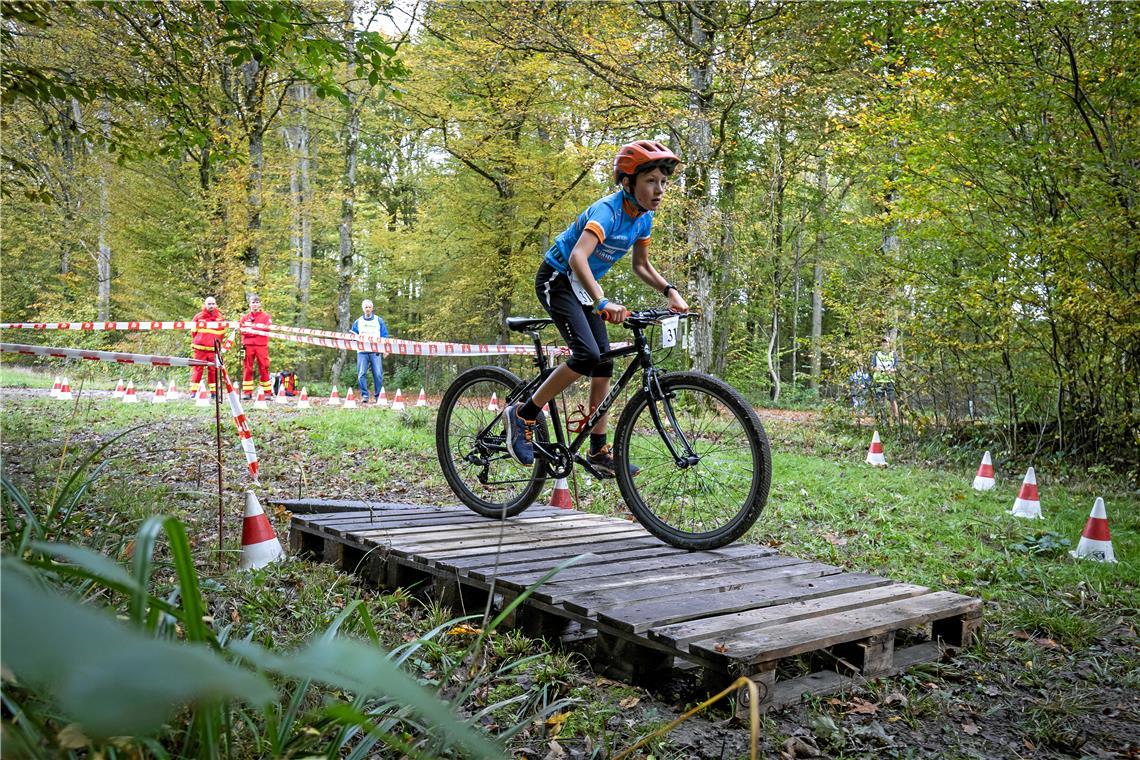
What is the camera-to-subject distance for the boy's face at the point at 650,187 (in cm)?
400

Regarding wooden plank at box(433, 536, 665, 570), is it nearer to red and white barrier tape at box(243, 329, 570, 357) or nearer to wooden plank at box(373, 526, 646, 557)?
wooden plank at box(373, 526, 646, 557)

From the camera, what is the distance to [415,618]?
3.53 meters

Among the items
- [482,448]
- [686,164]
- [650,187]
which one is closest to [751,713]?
[650,187]

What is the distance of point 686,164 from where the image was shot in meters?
12.4

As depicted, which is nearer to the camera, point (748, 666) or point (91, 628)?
point (91, 628)

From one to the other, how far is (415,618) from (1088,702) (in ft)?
8.91

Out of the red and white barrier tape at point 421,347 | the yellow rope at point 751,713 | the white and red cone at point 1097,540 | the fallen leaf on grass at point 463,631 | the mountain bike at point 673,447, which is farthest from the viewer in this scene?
the red and white barrier tape at point 421,347

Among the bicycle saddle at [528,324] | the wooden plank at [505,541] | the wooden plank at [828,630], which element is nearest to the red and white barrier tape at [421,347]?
the bicycle saddle at [528,324]

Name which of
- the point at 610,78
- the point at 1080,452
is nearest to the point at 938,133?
the point at 1080,452

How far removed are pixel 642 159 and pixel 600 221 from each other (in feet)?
1.25

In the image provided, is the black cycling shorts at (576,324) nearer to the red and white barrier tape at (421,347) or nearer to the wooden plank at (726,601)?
the wooden plank at (726,601)

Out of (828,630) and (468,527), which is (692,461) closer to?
(828,630)

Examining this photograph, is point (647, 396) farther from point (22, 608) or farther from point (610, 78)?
point (610, 78)

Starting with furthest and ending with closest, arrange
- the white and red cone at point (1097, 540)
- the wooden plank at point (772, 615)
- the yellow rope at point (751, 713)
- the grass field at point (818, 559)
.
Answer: the white and red cone at point (1097, 540)
the wooden plank at point (772, 615)
the grass field at point (818, 559)
the yellow rope at point (751, 713)
